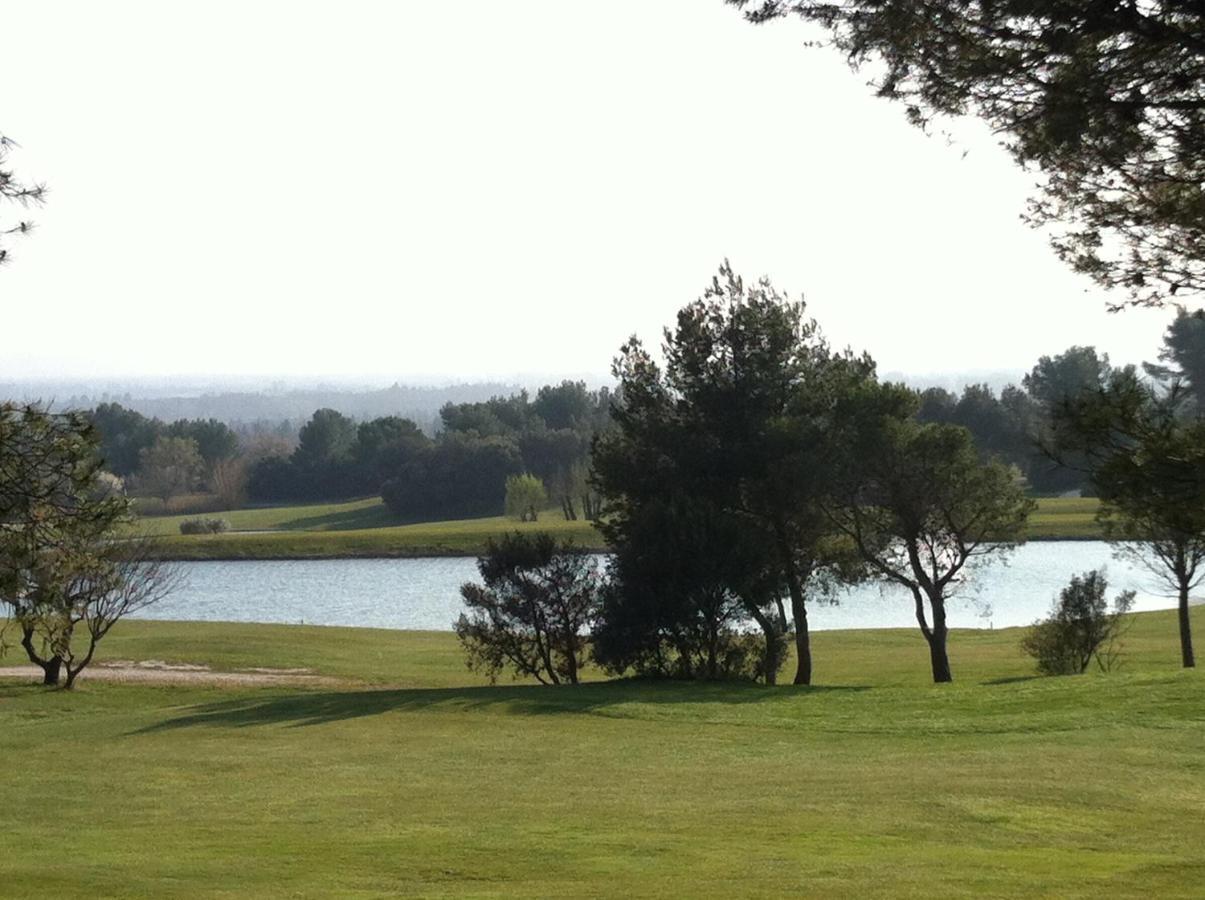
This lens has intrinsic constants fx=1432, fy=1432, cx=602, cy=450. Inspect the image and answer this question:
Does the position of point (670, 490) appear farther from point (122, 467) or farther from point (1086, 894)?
point (122, 467)

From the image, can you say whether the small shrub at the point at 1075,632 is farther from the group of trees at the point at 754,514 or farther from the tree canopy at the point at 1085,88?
the tree canopy at the point at 1085,88

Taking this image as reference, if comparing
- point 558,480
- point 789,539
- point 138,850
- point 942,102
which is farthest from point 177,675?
point 558,480

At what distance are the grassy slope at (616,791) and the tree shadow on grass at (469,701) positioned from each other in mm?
141

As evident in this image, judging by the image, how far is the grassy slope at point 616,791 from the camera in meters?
13.0

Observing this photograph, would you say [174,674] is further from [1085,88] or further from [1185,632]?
[1085,88]

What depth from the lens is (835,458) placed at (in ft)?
121

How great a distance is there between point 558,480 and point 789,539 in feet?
263

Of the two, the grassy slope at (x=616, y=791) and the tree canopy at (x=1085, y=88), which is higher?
the tree canopy at (x=1085, y=88)

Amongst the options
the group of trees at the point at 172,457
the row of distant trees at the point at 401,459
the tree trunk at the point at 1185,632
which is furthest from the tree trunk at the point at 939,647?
the group of trees at the point at 172,457

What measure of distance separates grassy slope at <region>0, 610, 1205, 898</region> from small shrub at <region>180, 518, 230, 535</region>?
78674 millimetres

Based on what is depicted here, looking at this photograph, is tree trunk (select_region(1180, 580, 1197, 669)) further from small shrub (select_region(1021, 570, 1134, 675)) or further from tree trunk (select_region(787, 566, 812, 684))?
tree trunk (select_region(787, 566, 812, 684))

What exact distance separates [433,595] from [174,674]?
Answer: 31416mm

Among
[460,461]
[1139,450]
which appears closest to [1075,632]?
[1139,450]

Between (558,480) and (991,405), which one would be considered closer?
(991,405)
